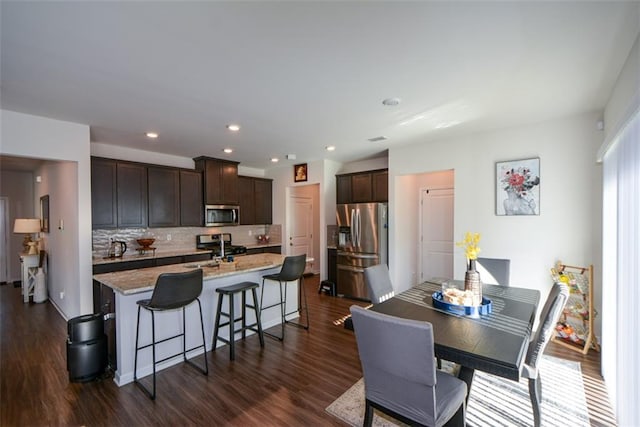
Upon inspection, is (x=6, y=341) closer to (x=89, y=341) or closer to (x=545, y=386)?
(x=89, y=341)

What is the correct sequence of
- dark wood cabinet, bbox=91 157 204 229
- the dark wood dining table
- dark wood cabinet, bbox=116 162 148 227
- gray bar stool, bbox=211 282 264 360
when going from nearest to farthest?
Result: 1. the dark wood dining table
2. gray bar stool, bbox=211 282 264 360
3. dark wood cabinet, bbox=91 157 204 229
4. dark wood cabinet, bbox=116 162 148 227

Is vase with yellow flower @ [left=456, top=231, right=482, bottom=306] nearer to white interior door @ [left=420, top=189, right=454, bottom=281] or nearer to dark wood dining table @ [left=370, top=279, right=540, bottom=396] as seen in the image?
dark wood dining table @ [left=370, top=279, right=540, bottom=396]

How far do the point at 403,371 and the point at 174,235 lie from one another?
5089mm

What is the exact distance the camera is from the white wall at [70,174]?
3.08 metres

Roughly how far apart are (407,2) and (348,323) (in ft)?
7.15

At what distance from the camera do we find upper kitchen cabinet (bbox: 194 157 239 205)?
18.0 ft

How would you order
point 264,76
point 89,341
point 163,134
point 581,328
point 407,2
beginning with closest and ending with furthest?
point 407,2, point 264,76, point 89,341, point 581,328, point 163,134

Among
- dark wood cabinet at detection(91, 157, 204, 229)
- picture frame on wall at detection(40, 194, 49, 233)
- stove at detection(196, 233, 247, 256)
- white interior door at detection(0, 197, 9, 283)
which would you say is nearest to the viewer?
dark wood cabinet at detection(91, 157, 204, 229)

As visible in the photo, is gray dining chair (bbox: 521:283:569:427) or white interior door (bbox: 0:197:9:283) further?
white interior door (bbox: 0:197:9:283)

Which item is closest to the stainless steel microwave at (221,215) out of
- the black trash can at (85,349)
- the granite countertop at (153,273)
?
the granite countertop at (153,273)

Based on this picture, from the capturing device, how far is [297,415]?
215 centimetres

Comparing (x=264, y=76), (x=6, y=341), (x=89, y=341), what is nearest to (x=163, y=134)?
(x=264, y=76)

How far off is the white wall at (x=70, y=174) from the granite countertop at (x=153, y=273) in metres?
0.76

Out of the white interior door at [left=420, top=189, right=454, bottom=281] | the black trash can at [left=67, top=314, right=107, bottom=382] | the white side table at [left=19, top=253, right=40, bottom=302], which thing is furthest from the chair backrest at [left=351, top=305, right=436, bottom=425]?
the white side table at [left=19, top=253, right=40, bottom=302]
